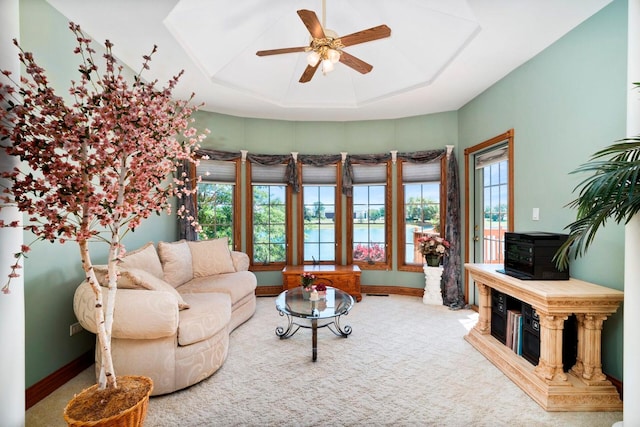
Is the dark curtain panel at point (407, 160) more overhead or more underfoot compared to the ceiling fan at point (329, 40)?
more underfoot

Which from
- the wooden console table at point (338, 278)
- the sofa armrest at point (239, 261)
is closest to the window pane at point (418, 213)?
the wooden console table at point (338, 278)

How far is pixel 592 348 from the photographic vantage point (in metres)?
2.12

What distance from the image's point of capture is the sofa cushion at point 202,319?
2277mm

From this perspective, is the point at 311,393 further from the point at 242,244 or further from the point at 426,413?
the point at 242,244

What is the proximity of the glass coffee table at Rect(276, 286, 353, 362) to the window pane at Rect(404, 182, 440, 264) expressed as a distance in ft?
6.67

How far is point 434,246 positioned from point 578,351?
7.47 feet

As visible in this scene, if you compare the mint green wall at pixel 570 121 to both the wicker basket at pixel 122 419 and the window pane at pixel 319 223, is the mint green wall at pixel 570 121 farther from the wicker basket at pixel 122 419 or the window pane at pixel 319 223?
the wicker basket at pixel 122 419

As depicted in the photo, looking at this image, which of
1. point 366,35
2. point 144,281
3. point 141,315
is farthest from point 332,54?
point 141,315

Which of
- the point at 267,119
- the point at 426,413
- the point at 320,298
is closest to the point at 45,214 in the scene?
the point at 320,298

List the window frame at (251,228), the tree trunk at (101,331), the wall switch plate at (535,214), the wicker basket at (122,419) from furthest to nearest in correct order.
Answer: the window frame at (251,228)
the wall switch plate at (535,214)
the tree trunk at (101,331)
the wicker basket at (122,419)

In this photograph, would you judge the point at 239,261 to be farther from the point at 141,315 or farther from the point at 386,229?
the point at 386,229

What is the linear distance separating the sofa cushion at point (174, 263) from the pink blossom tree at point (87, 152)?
181cm

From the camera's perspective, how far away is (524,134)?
10.4ft

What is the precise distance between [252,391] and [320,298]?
1047mm
